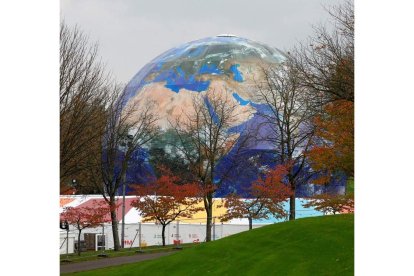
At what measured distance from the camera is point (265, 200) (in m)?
31.3

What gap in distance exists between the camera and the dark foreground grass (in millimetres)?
12547

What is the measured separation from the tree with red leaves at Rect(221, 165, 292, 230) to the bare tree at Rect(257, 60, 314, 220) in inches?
23.3

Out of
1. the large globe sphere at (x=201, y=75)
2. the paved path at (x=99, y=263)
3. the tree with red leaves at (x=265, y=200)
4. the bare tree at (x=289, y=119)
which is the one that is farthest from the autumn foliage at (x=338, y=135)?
the large globe sphere at (x=201, y=75)

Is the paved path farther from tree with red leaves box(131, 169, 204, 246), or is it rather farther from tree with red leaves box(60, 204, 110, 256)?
tree with red leaves box(131, 169, 204, 246)

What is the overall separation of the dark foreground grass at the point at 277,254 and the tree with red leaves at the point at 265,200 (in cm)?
1422

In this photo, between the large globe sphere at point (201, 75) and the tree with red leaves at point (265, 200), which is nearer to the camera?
the tree with red leaves at point (265, 200)

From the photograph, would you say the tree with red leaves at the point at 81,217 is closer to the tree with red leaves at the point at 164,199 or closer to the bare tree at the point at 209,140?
the tree with red leaves at the point at 164,199

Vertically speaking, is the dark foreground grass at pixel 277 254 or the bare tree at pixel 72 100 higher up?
the bare tree at pixel 72 100

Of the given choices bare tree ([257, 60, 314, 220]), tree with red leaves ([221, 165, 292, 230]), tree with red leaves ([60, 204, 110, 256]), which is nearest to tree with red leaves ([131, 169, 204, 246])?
tree with red leaves ([221, 165, 292, 230])

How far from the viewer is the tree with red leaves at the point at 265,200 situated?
3097 cm

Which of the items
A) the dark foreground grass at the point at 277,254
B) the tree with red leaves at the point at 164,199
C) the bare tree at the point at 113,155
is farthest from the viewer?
the tree with red leaves at the point at 164,199
